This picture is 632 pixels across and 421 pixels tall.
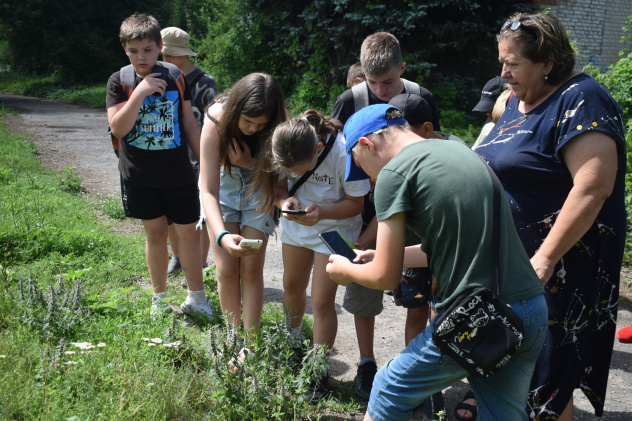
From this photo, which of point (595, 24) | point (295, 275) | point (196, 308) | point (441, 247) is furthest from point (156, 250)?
point (595, 24)

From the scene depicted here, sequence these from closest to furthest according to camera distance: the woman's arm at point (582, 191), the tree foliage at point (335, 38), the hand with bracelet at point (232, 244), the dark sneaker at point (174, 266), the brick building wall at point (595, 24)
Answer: the woman's arm at point (582, 191) < the hand with bracelet at point (232, 244) < the dark sneaker at point (174, 266) < the tree foliage at point (335, 38) < the brick building wall at point (595, 24)

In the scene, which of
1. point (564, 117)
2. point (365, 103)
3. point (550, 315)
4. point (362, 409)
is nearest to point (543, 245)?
point (550, 315)

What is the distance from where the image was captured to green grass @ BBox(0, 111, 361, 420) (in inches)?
111

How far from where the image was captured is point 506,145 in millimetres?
2605

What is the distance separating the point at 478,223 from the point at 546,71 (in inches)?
37.3

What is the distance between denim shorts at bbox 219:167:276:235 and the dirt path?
1115 mm

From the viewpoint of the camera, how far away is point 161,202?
4371 mm

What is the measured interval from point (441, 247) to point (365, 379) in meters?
1.70

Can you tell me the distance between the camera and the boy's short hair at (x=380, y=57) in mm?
3793

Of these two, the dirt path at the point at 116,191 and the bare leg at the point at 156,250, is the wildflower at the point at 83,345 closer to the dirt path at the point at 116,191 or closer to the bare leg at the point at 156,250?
the bare leg at the point at 156,250

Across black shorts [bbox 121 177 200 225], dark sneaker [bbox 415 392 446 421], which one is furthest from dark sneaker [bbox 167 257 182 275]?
dark sneaker [bbox 415 392 446 421]

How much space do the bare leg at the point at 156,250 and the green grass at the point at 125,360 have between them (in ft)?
0.45

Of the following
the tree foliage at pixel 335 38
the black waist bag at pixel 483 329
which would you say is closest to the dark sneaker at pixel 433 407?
the black waist bag at pixel 483 329

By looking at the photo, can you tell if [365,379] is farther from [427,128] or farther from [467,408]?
[427,128]
